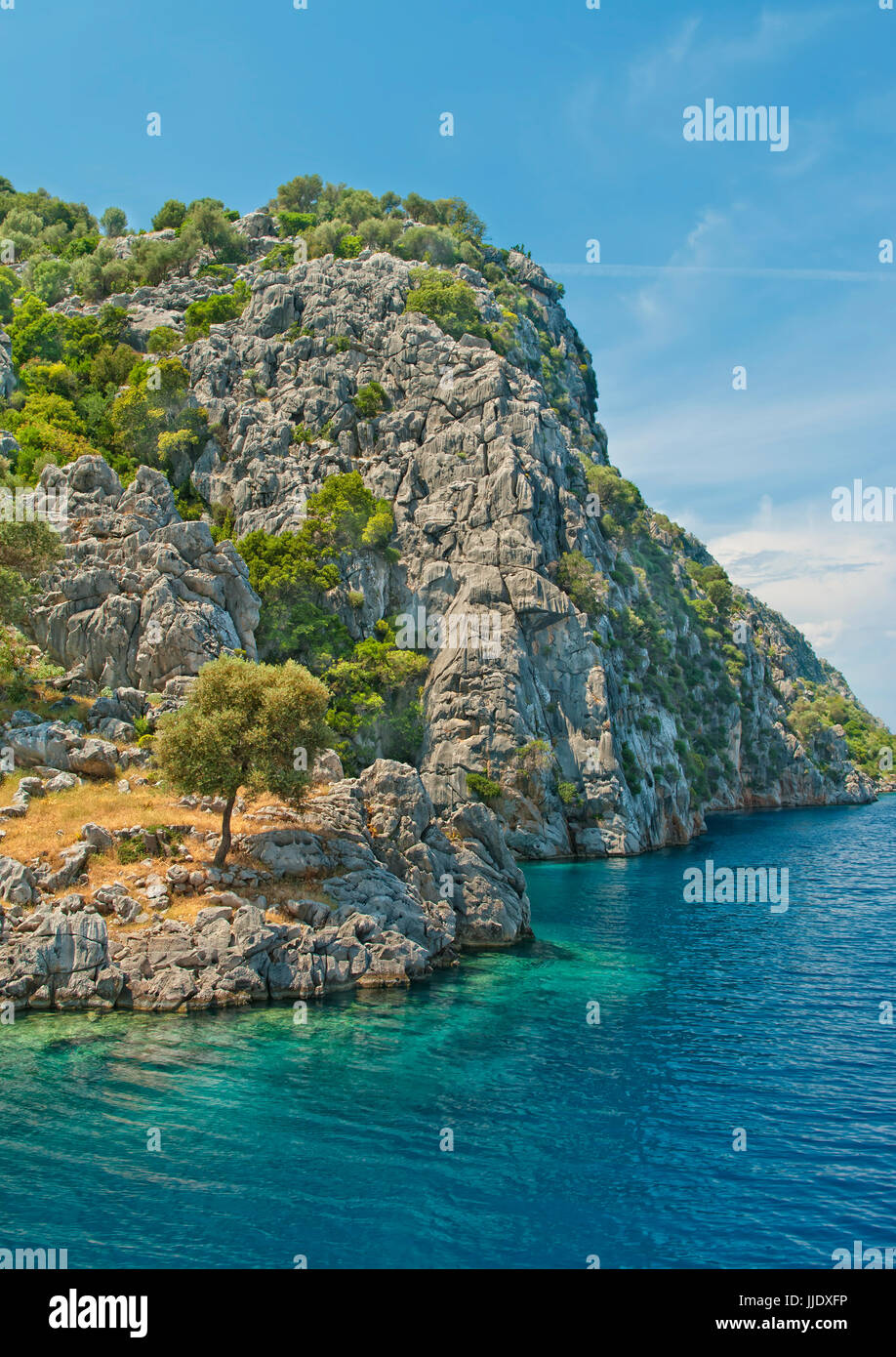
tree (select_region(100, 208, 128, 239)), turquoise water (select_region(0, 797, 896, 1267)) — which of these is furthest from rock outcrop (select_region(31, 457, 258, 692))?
tree (select_region(100, 208, 128, 239))

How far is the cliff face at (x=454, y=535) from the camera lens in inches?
3226

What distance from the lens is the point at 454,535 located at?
92.0 metres

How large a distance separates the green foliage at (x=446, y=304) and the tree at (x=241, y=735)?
263ft

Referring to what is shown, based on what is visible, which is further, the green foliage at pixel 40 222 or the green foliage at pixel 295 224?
the green foliage at pixel 40 222

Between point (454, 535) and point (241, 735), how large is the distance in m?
56.1

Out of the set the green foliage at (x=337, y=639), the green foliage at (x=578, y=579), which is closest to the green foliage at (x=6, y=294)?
the green foliage at (x=337, y=639)

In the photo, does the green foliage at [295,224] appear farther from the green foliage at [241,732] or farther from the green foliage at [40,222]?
the green foliage at [241,732]

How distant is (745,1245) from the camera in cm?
1830

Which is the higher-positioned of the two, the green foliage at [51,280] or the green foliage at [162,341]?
the green foliage at [51,280]

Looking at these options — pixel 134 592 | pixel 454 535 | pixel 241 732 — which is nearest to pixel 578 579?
pixel 454 535

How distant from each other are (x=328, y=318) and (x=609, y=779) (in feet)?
225

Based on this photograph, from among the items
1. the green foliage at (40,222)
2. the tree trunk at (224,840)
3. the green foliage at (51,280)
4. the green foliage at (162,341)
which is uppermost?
the green foliage at (40,222)

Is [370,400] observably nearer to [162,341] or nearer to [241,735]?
[162,341]
